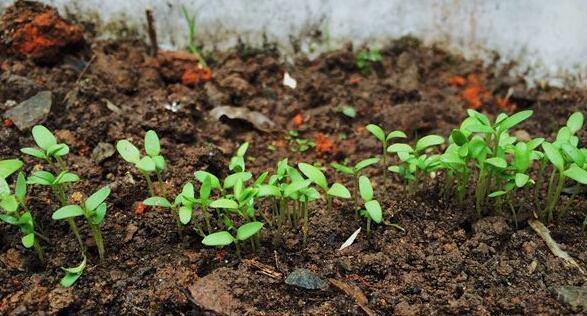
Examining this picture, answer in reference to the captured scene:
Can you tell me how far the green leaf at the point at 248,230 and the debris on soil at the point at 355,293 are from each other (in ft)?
0.83

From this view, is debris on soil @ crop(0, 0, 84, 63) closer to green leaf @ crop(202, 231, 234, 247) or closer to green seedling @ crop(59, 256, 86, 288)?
green seedling @ crop(59, 256, 86, 288)

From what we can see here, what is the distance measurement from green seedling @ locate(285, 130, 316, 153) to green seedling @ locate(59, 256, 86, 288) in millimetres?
947

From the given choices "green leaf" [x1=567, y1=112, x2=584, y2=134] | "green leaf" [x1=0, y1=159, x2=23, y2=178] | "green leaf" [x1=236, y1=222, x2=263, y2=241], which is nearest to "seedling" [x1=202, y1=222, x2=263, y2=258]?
"green leaf" [x1=236, y1=222, x2=263, y2=241]

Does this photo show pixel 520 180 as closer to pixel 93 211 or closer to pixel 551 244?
pixel 551 244

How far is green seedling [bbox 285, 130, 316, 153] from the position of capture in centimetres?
238

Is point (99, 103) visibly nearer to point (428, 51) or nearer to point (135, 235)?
point (135, 235)

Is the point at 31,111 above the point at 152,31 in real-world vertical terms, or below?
below

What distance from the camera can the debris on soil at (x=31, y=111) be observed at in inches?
84.6

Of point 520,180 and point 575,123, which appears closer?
point 520,180

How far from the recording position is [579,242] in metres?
1.86

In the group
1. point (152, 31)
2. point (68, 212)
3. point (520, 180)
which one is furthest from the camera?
point (152, 31)

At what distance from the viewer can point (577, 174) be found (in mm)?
1681

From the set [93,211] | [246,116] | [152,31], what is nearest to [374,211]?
[93,211]

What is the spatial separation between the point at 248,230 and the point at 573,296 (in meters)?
0.86
